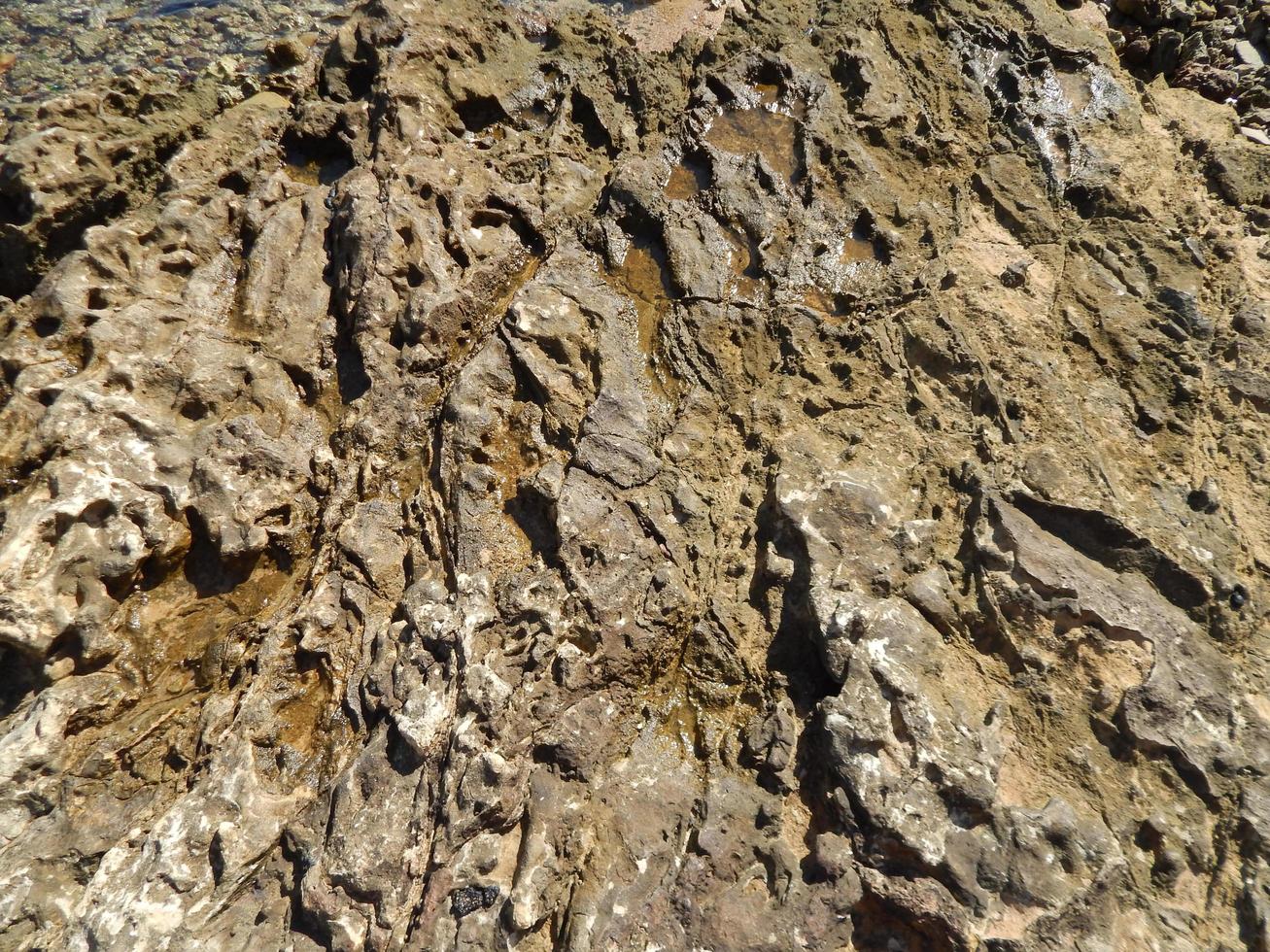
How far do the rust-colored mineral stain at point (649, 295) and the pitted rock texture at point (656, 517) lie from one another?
0.11 ft

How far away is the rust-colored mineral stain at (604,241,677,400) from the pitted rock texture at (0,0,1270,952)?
0.11ft

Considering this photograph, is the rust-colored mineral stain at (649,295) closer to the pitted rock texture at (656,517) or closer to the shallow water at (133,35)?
the pitted rock texture at (656,517)

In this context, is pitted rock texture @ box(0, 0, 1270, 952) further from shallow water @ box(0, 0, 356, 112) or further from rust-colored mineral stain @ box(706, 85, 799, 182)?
shallow water @ box(0, 0, 356, 112)

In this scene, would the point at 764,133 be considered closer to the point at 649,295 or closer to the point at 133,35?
the point at 649,295

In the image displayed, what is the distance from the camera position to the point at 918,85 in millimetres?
5410

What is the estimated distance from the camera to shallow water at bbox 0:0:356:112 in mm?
7324

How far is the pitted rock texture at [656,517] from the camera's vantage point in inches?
120

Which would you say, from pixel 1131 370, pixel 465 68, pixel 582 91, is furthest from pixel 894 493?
pixel 465 68

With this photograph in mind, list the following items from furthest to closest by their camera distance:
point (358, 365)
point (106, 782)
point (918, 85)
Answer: point (918, 85) < point (358, 365) < point (106, 782)

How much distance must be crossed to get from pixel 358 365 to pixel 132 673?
2054 mm

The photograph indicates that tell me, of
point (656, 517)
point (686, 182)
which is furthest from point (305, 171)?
point (656, 517)

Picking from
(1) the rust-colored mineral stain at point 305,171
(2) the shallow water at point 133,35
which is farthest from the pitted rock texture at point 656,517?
(2) the shallow water at point 133,35

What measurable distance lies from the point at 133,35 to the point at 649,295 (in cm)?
727

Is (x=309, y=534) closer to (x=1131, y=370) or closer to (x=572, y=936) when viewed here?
(x=572, y=936)
